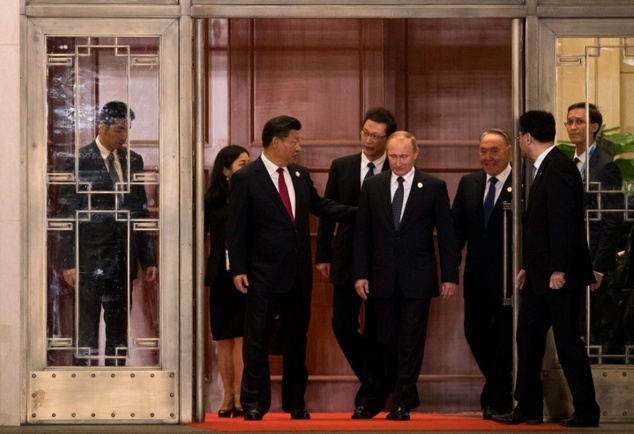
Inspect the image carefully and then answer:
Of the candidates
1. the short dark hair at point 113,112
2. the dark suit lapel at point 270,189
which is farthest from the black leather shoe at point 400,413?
the short dark hair at point 113,112

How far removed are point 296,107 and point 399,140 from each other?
60.2 inches

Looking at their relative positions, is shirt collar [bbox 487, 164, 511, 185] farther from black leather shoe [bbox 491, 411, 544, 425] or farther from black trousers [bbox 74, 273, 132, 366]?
black trousers [bbox 74, 273, 132, 366]

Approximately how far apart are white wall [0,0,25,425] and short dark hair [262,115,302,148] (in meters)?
1.35

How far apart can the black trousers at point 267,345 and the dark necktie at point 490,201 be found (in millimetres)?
1166

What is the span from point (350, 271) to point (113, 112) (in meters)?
1.63

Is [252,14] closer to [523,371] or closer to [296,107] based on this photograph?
[296,107]

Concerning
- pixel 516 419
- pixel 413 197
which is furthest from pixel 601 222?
pixel 516 419

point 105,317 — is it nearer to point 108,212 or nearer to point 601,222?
point 108,212

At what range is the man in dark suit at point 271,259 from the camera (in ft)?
23.8

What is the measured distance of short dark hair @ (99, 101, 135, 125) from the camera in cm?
704

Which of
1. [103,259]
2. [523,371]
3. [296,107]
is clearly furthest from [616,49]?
[103,259]

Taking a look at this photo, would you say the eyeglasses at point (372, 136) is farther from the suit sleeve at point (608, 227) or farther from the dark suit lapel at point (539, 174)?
the suit sleeve at point (608, 227)

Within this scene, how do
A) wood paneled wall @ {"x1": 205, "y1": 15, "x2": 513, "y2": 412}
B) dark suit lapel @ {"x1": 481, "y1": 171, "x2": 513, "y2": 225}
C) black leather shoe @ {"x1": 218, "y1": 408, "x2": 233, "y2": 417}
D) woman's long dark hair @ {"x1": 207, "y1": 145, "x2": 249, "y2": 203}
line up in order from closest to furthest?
dark suit lapel @ {"x1": 481, "y1": 171, "x2": 513, "y2": 225}
black leather shoe @ {"x1": 218, "y1": 408, "x2": 233, "y2": 417}
woman's long dark hair @ {"x1": 207, "y1": 145, "x2": 249, "y2": 203}
wood paneled wall @ {"x1": 205, "y1": 15, "x2": 513, "y2": 412}

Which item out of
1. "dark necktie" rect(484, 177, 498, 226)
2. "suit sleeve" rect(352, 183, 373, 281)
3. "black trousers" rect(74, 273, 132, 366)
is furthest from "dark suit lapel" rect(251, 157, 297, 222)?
"dark necktie" rect(484, 177, 498, 226)
